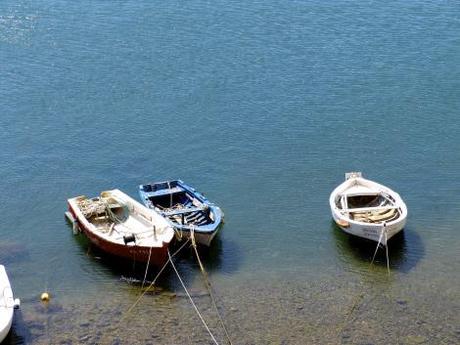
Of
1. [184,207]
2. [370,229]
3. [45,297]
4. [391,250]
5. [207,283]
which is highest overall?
[184,207]

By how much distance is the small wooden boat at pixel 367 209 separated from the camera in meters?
36.9

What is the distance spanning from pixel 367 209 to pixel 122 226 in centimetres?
1223

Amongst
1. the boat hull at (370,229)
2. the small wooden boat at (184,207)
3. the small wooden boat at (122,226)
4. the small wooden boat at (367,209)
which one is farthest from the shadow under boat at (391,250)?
the small wooden boat at (122,226)

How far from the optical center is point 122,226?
127 ft

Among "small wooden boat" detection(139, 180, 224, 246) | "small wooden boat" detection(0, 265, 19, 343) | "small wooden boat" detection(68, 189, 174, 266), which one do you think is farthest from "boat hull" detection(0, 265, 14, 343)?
"small wooden boat" detection(139, 180, 224, 246)

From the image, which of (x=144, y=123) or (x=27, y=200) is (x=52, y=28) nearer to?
(x=144, y=123)

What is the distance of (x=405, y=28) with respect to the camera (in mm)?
62531

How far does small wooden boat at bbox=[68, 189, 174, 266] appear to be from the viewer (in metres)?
35.3

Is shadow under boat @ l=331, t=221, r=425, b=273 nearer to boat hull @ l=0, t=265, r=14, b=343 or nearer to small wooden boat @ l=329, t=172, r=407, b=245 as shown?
small wooden boat @ l=329, t=172, r=407, b=245

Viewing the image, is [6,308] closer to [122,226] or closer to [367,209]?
[122,226]

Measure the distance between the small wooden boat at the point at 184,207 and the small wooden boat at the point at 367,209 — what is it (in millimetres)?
6233

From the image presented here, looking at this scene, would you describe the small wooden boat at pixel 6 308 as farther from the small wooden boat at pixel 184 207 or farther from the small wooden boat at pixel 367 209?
the small wooden boat at pixel 367 209

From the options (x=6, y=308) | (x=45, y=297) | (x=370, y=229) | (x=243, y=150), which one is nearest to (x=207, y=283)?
(x=45, y=297)

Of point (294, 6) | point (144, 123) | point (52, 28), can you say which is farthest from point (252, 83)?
point (52, 28)
